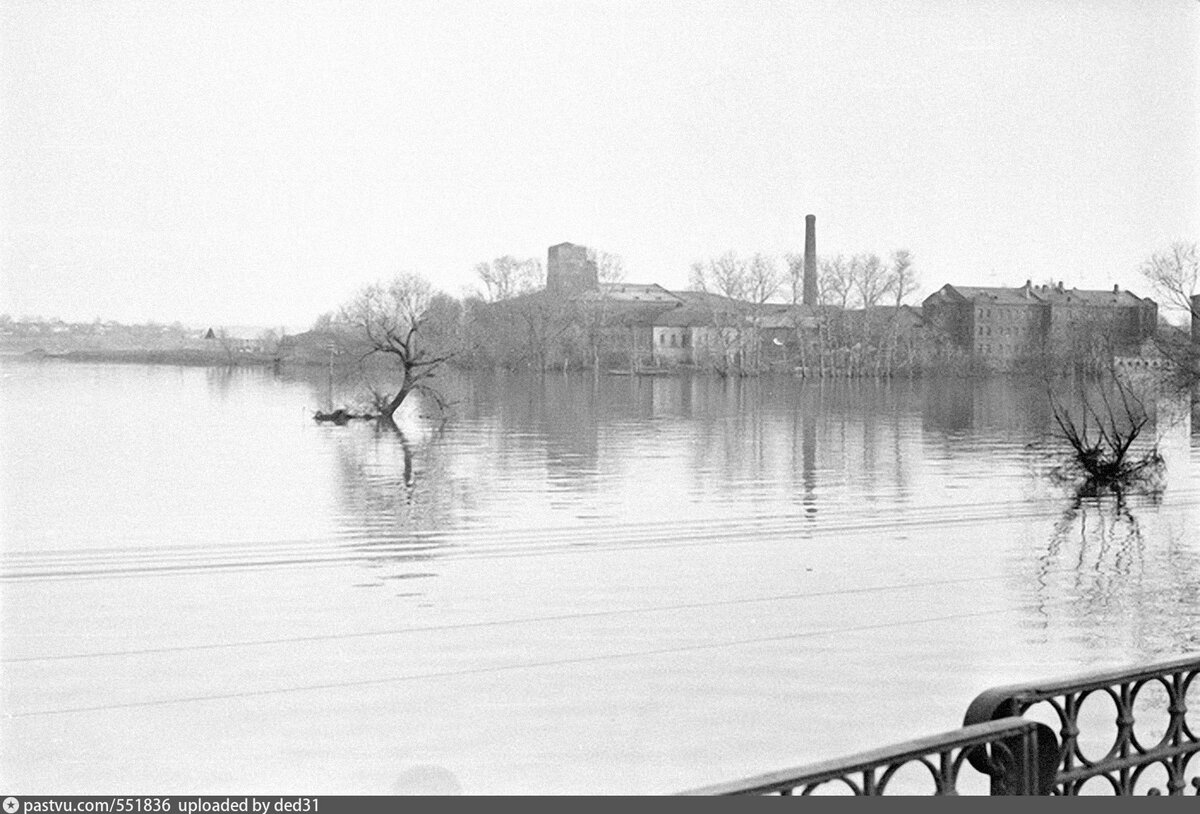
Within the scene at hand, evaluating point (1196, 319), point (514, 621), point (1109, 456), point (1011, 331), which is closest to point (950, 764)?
point (514, 621)

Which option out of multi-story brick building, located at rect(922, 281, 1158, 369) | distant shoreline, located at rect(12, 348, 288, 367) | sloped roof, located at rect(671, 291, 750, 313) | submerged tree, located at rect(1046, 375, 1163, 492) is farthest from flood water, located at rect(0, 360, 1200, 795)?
sloped roof, located at rect(671, 291, 750, 313)

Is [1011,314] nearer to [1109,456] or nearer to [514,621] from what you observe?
[1109,456]

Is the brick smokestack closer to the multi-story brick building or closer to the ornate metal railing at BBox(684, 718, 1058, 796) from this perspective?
the multi-story brick building

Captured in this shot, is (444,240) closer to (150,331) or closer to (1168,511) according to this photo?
(150,331)

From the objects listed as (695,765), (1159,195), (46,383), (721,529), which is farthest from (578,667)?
(721,529)

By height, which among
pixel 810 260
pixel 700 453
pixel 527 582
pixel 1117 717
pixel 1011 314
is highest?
pixel 810 260

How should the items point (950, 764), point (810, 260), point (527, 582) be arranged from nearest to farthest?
point (950, 764) < point (527, 582) < point (810, 260)
